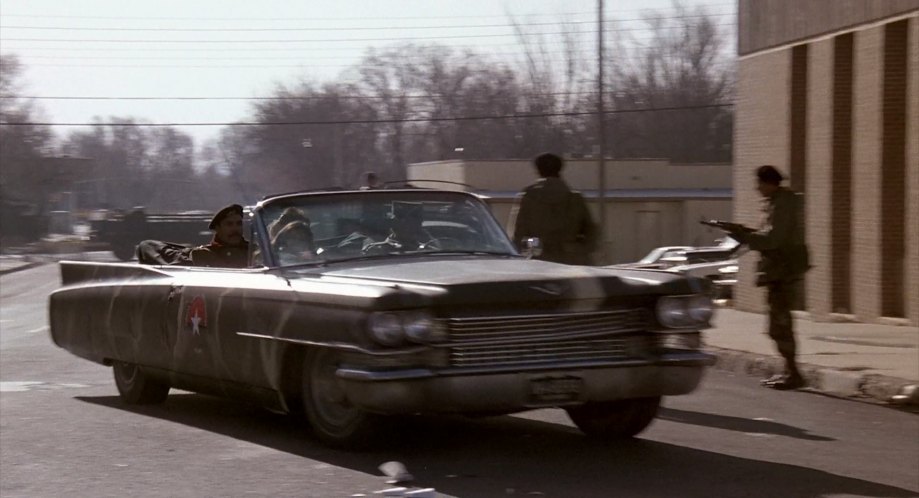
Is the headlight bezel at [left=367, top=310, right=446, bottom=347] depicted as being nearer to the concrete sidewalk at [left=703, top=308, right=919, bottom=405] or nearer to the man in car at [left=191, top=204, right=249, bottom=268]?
the man in car at [left=191, top=204, right=249, bottom=268]

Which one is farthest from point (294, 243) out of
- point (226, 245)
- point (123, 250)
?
point (123, 250)

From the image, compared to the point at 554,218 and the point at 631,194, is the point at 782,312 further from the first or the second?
the point at 631,194

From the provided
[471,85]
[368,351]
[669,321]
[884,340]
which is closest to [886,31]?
[884,340]

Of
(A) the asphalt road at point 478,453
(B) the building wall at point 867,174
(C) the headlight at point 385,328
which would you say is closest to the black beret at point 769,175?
(A) the asphalt road at point 478,453

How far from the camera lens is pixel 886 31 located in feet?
59.7

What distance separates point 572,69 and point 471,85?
5.18m

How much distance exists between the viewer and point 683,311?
762 centimetres

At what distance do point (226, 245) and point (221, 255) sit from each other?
137 millimetres

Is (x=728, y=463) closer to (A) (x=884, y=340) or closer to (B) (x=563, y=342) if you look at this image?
(B) (x=563, y=342)

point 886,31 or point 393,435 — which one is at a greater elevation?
point 886,31

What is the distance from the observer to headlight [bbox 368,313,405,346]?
7.00m

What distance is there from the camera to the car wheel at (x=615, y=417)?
8055mm

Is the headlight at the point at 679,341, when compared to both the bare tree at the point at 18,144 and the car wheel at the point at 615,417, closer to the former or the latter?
the car wheel at the point at 615,417

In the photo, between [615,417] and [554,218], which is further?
[554,218]
